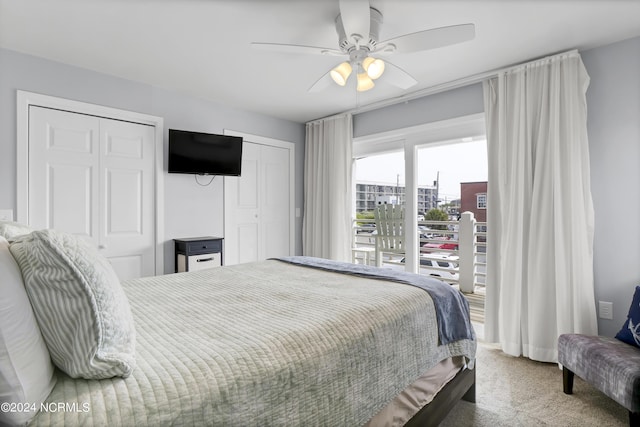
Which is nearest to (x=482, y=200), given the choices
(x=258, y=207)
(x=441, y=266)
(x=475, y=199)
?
(x=475, y=199)

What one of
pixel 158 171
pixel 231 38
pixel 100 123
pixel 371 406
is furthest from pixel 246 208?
pixel 371 406

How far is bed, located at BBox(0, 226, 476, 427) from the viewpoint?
788 mm

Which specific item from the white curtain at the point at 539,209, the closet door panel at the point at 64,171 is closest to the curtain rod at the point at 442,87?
the white curtain at the point at 539,209

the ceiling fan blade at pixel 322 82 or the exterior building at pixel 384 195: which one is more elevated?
the ceiling fan blade at pixel 322 82

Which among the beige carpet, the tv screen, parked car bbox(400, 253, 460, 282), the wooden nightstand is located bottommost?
the beige carpet

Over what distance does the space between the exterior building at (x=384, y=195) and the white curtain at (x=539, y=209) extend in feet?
2.65

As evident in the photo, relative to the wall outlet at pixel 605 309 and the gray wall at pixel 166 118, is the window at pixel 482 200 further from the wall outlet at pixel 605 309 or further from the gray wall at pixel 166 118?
the gray wall at pixel 166 118

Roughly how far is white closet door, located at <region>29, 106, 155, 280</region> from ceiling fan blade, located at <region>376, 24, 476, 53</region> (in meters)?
2.60

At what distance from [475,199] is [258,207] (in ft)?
8.58

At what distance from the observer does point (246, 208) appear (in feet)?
14.0

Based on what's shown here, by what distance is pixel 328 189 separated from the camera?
446 centimetres

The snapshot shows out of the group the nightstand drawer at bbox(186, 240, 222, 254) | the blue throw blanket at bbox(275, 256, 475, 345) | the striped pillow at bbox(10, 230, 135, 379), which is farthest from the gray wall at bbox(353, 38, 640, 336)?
the nightstand drawer at bbox(186, 240, 222, 254)

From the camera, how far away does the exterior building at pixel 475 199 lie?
133 inches

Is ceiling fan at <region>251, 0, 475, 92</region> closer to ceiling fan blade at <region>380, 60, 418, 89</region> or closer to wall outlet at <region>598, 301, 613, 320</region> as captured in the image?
ceiling fan blade at <region>380, 60, 418, 89</region>
